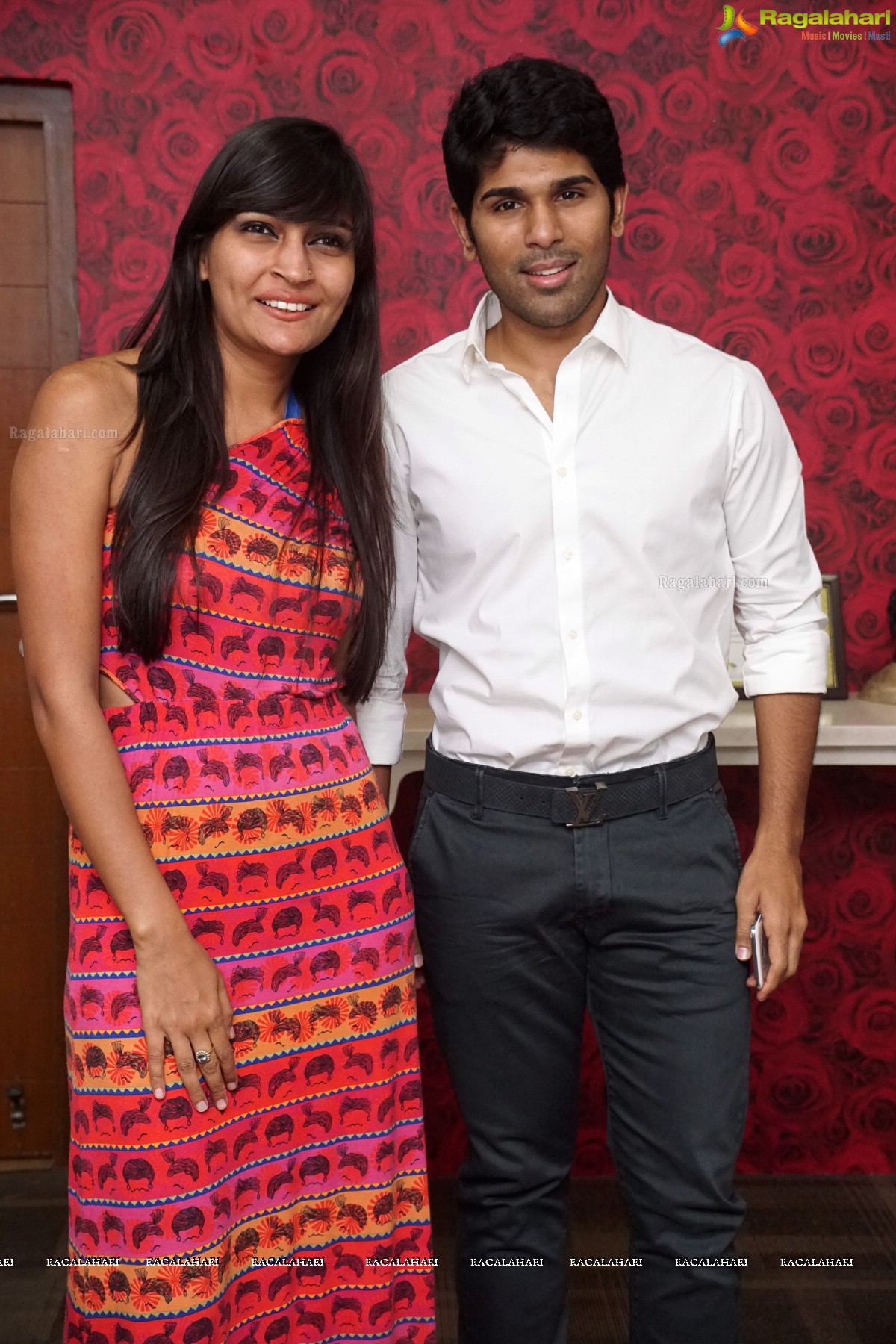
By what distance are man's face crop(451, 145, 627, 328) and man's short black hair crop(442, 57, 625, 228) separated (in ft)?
0.04

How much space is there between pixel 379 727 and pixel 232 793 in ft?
1.20

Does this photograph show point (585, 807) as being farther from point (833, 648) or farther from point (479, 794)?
point (833, 648)

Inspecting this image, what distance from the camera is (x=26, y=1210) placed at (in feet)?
7.95

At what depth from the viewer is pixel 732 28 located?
2.32 m

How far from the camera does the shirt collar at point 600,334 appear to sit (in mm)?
1544

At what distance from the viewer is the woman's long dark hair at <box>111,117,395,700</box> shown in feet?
4.30

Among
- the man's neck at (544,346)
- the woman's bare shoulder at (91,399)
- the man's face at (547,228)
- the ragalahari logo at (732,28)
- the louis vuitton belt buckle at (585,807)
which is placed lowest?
the louis vuitton belt buckle at (585,807)

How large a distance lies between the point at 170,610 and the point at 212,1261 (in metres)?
0.68

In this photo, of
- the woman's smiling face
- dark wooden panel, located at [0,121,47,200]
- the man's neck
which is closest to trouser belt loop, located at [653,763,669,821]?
the man's neck

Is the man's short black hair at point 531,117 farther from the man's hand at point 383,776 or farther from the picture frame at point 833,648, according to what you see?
the picture frame at point 833,648

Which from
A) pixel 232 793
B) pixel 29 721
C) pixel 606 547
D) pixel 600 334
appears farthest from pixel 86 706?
pixel 29 721

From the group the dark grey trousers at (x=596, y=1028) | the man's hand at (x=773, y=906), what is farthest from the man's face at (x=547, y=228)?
the man's hand at (x=773, y=906)

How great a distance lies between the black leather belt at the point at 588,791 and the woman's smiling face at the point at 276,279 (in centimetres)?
56

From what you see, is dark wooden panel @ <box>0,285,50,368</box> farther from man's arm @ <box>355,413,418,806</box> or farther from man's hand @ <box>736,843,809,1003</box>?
man's hand @ <box>736,843,809,1003</box>
